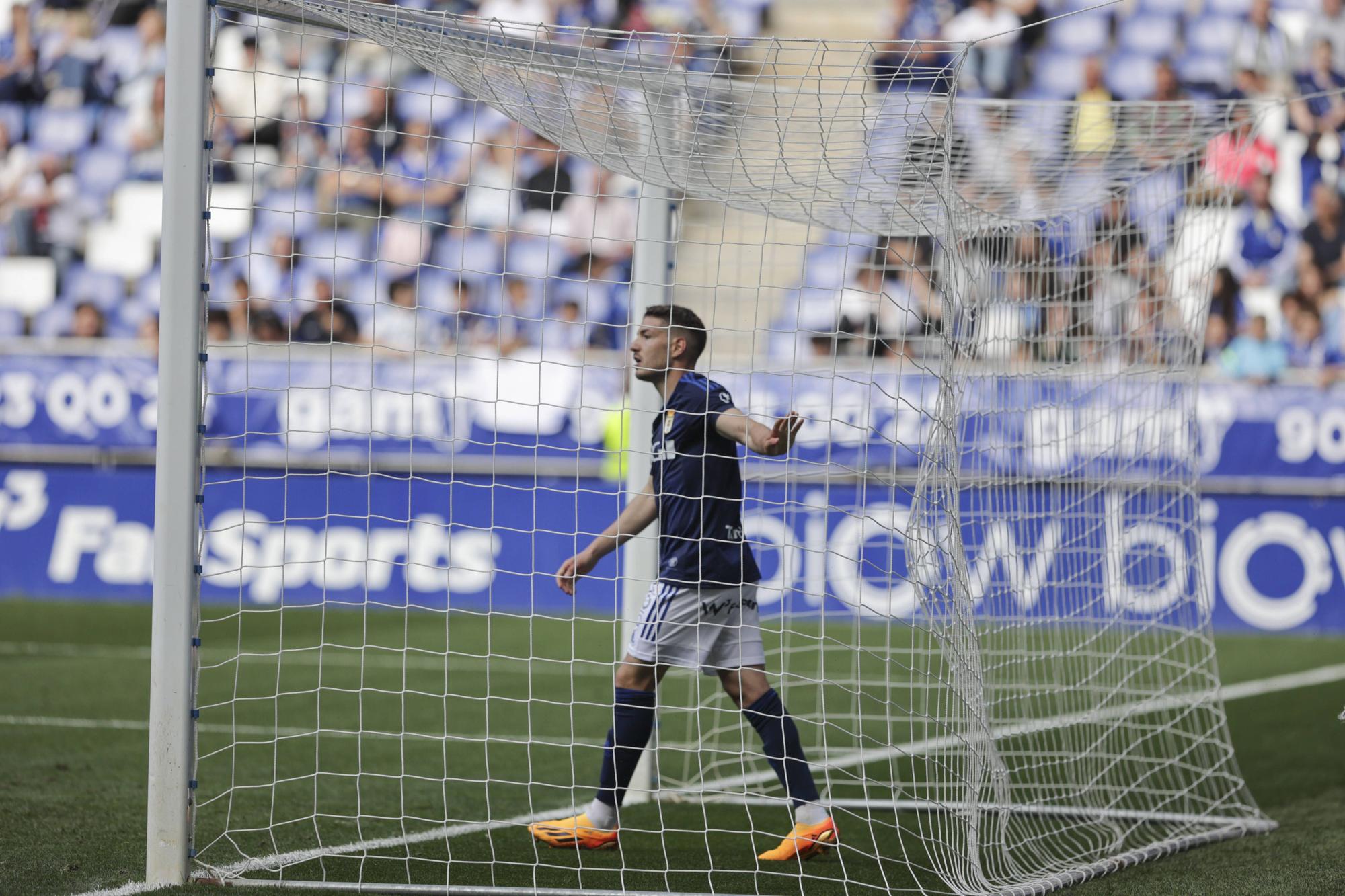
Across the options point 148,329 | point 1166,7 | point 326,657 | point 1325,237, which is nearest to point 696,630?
point 326,657

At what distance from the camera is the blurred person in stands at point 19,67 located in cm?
1562

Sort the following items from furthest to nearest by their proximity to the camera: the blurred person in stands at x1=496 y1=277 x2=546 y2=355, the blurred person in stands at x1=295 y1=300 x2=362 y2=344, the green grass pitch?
1. the blurred person in stands at x1=295 y1=300 x2=362 y2=344
2. the blurred person in stands at x1=496 y1=277 x2=546 y2=355
3. the green grass pitch

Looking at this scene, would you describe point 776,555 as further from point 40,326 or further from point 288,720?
point 40,326

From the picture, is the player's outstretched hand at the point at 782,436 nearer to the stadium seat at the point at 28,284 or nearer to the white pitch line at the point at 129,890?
the white pitch line at the point at 129,890

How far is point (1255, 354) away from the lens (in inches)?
506

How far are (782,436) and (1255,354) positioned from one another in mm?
10063

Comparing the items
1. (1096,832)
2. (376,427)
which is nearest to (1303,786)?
(1096,832)

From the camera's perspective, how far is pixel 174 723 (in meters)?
3.97

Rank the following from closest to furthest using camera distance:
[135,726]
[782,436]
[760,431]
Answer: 1. [782,436]
2. [760,431]
3. [135,726]

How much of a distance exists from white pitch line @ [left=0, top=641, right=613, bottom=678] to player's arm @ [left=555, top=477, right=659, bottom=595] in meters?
4.11

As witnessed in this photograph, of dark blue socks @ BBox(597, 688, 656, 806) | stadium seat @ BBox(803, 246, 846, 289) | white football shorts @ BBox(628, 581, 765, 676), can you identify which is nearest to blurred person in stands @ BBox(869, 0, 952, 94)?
white football shorts @ BBox(628, 581, 765, 676)

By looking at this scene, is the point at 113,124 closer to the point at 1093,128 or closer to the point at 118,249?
the point at 118,249

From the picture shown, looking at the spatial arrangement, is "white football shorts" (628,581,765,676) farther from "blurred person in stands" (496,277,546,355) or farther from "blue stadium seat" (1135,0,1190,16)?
"blue stadium seat" (1135,0,1190,16)

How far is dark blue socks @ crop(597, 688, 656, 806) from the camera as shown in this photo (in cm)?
454
